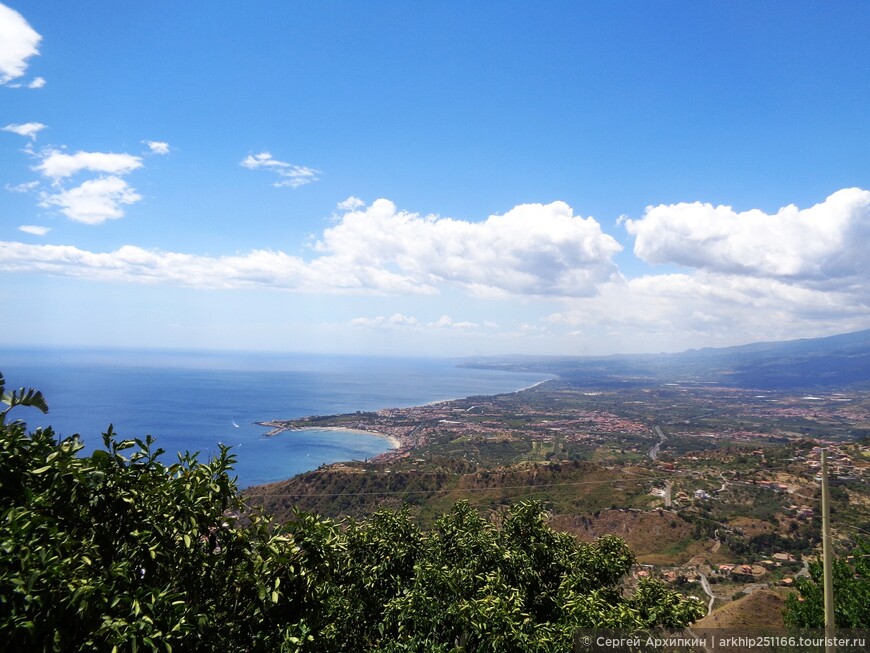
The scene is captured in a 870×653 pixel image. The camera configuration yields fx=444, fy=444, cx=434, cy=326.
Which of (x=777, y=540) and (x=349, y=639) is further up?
(x=349, y=639)

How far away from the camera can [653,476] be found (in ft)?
155

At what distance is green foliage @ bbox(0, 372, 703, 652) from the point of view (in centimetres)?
317

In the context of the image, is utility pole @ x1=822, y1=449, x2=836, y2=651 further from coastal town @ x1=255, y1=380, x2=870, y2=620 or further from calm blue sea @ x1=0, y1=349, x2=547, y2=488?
calm blue sea @ x1=0, y1=349, x2=547, y2=488

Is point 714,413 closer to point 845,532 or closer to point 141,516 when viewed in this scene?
point 845,532

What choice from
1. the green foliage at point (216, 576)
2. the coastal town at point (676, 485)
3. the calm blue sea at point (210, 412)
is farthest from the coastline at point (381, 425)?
the green foliage at point (216, 576)

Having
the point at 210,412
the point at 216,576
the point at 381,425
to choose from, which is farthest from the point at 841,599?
the point at 210,412

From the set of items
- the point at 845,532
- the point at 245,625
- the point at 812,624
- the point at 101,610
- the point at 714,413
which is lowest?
the point at 714,413

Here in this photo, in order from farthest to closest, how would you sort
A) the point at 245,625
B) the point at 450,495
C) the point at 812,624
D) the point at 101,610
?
the point at 450,495 → the point at 812,624 → the point at 245,625 → the point at 101,610

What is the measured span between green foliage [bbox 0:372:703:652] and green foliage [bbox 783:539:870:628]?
22.7 ft

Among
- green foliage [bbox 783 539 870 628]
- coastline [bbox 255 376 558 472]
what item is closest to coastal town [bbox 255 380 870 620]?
coastline [bbox 255 376 558 472]

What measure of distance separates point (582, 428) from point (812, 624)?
9765cm

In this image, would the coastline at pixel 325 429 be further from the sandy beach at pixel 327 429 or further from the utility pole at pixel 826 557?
the utility pole at pixel 826 557

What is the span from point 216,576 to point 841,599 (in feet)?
49.6

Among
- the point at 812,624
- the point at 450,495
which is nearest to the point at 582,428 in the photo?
the point at 450,495
